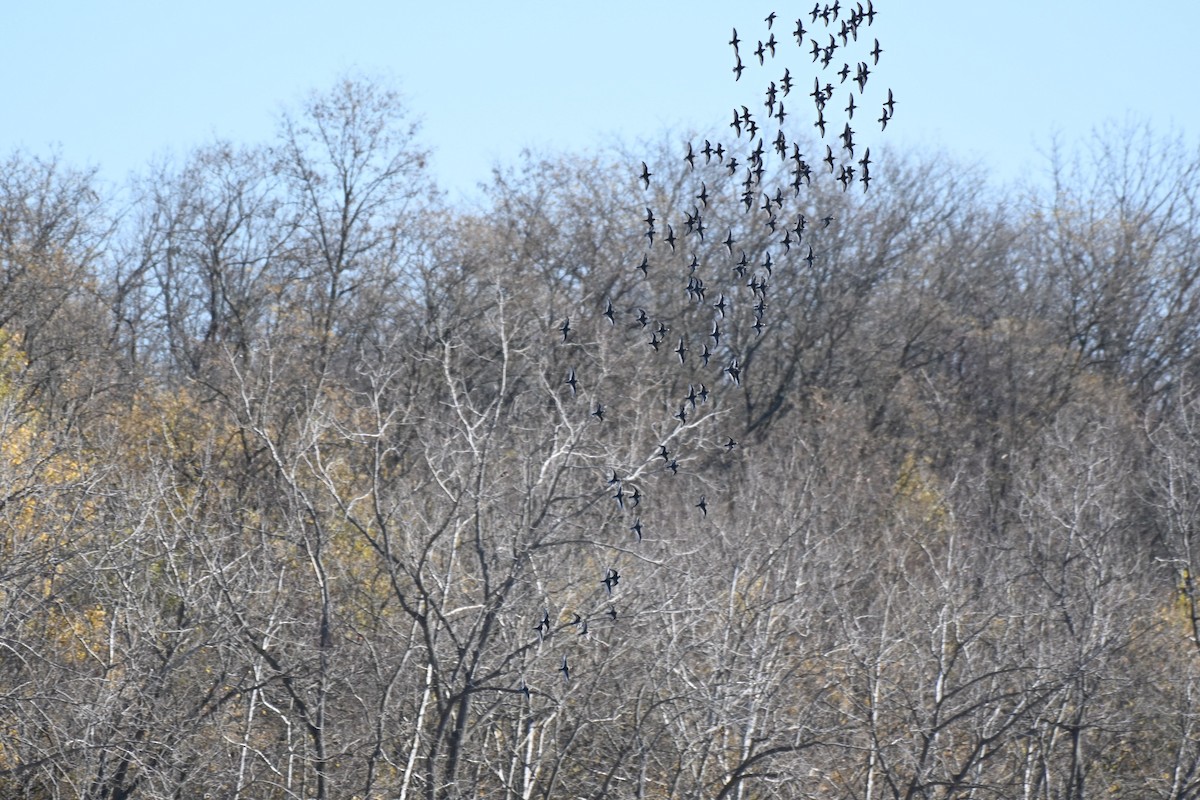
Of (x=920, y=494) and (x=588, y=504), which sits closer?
(x=588, y=504)

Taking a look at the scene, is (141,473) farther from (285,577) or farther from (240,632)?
(240,632)

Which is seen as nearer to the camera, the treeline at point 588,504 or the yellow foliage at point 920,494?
the treeline at point 588,504

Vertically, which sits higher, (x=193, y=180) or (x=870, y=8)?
(x=193, y=180)

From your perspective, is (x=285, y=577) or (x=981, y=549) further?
(x=981, y=549)

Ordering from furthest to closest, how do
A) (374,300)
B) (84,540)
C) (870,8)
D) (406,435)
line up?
1. (374,300)
2. (406,435)
3. (84,540)
4. (870,8)

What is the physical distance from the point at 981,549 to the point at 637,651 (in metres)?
8.37

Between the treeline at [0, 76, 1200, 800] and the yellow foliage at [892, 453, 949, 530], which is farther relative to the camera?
the yellow foliage at [892, 453, 949, 530]

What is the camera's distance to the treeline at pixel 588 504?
58.9ft

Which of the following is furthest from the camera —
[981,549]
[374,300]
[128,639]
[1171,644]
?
[374,300]

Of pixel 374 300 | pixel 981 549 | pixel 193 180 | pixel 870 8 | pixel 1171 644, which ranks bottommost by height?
pixel 1171 644

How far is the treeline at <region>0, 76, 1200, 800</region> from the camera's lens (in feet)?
58.9

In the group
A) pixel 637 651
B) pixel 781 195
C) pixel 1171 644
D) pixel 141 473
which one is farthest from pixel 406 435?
pixel 781 195

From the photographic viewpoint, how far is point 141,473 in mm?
Answer: 27031

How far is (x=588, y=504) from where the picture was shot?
16172mm
